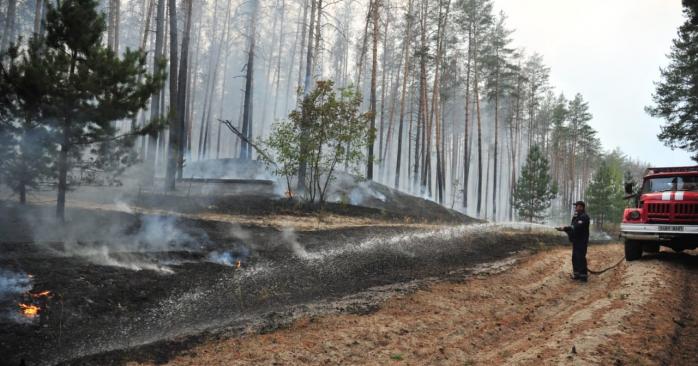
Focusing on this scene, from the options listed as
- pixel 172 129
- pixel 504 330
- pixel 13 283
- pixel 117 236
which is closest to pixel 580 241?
pixel 504 330

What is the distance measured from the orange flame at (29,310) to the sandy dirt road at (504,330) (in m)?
2.87

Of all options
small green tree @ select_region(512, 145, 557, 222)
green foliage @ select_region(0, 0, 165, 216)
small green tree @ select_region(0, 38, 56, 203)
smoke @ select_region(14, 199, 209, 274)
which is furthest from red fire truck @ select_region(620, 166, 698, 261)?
small green tree @ select_region(512, 145, 557, 222)

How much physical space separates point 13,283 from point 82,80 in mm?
5537

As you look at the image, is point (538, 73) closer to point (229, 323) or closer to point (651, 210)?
point (651, 210)

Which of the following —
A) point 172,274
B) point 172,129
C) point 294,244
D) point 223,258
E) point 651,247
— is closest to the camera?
point 172,274

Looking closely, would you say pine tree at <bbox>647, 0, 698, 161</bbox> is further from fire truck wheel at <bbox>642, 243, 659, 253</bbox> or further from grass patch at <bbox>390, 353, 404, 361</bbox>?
grass patch at <bbox>390, 353, 404, 361</bbox>

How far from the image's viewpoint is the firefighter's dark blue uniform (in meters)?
9.86

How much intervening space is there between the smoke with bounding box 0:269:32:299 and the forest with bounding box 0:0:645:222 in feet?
14.2

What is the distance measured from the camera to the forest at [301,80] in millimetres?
11531

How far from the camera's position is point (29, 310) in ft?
21.9

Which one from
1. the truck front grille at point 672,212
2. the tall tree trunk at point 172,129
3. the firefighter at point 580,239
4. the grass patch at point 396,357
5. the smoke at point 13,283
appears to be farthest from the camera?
the tall tree trunk at point 172,129

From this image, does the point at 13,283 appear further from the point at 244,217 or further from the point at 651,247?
the point at 651,247

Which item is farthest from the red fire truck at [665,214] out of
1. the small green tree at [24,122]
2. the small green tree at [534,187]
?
the small green tree at [534,187]

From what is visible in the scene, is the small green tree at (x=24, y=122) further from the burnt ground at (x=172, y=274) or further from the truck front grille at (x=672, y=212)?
the truck front grille at (x=672, y=212)
